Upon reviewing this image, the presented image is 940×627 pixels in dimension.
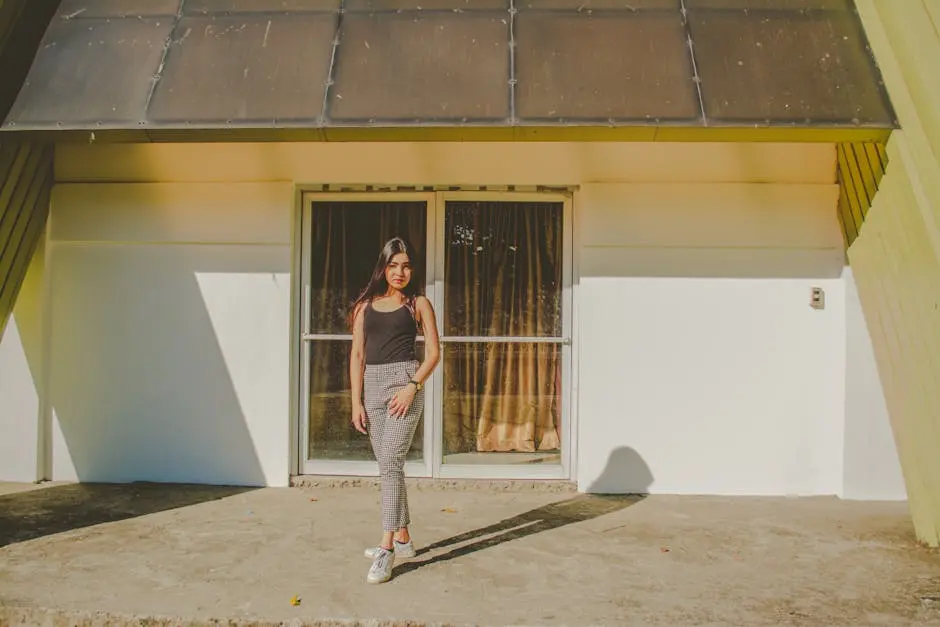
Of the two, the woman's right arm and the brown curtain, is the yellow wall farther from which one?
the woman's right arm

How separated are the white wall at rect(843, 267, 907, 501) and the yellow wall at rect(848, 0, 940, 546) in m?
0.58

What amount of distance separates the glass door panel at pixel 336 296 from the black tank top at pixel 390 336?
224 cm

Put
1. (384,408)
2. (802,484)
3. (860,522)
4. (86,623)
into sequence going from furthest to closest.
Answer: (802,484) → (860,522) → (384,408) → (86,623)

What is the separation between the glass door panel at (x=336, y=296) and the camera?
6.77 metres

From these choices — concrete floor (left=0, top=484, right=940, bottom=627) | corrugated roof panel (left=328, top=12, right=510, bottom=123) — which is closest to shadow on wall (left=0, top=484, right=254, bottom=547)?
concrete floor (left=0, top=484, right=940, bottom=627)

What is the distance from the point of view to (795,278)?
20.9 feet

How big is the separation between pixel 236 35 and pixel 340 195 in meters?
1.50

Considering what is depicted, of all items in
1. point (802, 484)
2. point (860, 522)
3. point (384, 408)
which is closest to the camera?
point (384, 408)

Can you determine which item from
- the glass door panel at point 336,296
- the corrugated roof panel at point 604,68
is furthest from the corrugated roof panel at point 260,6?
the glass door panel at point 336,296

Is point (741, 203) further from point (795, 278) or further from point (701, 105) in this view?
point (701, 105)

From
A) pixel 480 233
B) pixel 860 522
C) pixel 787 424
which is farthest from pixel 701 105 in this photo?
pixel 860 522

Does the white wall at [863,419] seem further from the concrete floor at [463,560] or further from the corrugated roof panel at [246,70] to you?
the corrugated roof panel at [246,70]

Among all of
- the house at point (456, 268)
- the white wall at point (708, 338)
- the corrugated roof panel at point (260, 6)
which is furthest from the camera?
the white wall at point (708, 338)

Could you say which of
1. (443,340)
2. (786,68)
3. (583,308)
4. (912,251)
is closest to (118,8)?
(443,340)
